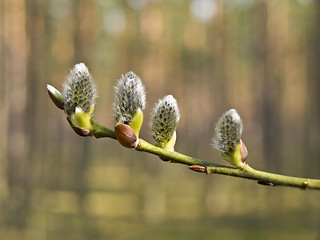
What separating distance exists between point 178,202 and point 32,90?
17.5ft

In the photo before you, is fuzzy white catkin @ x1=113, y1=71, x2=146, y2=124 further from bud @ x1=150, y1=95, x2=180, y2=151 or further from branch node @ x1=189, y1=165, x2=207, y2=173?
branch node @ x1=189, y1=165, x2=207, y2=173

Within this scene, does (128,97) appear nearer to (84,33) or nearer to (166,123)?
(166,123)

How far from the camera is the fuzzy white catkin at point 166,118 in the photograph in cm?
84

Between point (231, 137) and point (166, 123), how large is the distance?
0.39 ft

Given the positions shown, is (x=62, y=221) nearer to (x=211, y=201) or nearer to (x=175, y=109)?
(x=211, y=201)

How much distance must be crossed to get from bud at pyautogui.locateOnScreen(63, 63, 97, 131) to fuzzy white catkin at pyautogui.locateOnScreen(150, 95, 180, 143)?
12 centimetres

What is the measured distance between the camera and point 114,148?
96.3 feet

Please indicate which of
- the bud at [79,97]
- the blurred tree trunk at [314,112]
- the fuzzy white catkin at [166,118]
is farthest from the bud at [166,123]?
the blurred tree trunk at [314,112]

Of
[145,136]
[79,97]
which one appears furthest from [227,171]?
[145,136]

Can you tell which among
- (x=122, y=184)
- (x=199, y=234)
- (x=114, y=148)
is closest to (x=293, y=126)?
(x=114, y=148)

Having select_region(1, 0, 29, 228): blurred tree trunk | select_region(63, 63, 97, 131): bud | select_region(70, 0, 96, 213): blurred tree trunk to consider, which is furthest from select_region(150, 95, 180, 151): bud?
Answer: select_region(70, 0, 96, 213): blurred tree trunk

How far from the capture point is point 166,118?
0.86 metres

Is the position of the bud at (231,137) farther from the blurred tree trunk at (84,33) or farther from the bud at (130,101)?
the blurred tree trunk at (84,33)

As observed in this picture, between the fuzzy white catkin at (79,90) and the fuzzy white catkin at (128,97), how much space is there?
5 cm
